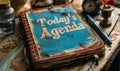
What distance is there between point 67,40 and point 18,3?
382 millimetres

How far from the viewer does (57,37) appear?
37.3 inches

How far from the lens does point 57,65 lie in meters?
0.85

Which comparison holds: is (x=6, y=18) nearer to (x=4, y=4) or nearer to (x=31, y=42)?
(x=4, y=4)

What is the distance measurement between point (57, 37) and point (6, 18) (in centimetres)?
26

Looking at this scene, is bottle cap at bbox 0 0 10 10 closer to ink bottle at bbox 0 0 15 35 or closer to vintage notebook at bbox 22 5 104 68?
ink bottle at bbox 0 0 15 35

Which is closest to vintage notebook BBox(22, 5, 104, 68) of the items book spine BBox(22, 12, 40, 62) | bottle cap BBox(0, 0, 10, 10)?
book spine BBox(22, 12, 40, 62)

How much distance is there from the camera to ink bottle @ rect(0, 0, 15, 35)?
100 cm

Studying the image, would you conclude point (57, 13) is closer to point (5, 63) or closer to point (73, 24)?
point (73, 24)

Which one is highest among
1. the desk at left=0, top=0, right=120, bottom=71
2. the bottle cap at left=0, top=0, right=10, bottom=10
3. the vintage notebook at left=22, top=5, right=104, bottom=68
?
→ the bottle cap at left=0, top=0, right=10, bottom=10

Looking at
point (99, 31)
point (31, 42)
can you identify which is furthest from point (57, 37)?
point (99, 31)

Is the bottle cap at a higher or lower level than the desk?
higher

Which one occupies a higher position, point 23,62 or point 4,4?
point 4,4

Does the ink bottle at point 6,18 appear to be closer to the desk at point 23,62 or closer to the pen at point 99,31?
the desk at point 23,62

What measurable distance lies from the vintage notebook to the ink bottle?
0.06 metres
